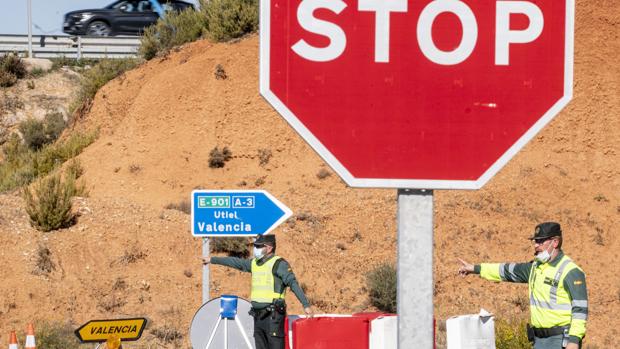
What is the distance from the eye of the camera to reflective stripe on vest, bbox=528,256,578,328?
8617mm

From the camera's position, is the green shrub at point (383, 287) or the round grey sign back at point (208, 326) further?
the green shrub at point (383, 287)

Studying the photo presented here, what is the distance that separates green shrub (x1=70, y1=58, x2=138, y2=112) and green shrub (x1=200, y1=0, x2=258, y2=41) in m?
2.89

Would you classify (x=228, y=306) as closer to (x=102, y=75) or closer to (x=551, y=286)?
(x=551, y=286)

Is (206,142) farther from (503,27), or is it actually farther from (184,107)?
(503,27)

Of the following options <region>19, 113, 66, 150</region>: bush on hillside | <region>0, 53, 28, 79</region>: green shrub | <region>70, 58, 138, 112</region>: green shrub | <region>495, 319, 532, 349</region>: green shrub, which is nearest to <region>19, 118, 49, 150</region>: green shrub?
<region>19, 113, 66, 150</region>: bush on hillside

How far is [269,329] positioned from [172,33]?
79.9ft

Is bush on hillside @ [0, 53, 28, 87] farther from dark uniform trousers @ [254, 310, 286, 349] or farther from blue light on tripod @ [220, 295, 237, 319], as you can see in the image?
blue light on tripod @ [220, 295, 237, 319]

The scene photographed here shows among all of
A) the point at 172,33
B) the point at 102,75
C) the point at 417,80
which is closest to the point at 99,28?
the point at 172,33

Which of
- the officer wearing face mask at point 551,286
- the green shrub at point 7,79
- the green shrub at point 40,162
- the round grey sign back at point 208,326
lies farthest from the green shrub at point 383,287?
the green shrub at point 7,79

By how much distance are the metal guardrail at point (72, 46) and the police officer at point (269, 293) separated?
28926 millimetres

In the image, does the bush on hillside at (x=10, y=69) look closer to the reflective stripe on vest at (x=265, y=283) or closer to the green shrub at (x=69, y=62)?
the green shrub at (x=69, y=62)

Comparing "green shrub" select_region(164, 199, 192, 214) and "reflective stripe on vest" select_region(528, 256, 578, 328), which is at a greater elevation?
"reflective stripe on vest" select_region(528, 256, 578, 328)

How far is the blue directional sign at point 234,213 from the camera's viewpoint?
41.6ft

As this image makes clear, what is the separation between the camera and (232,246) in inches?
976
